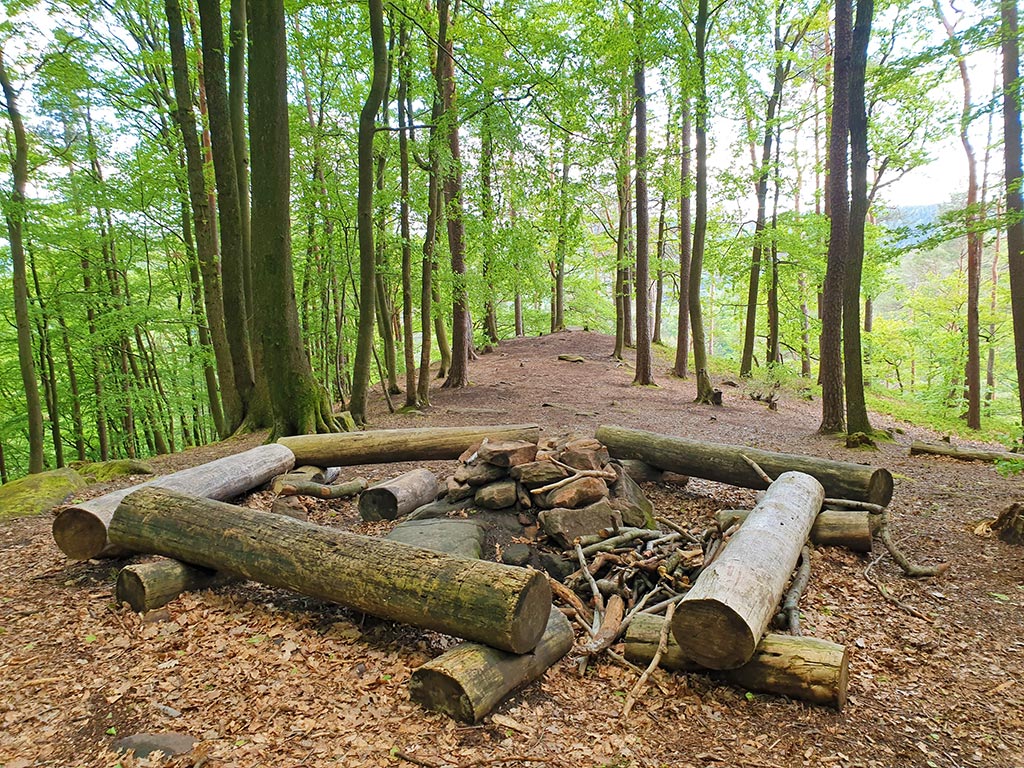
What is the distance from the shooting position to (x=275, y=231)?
8.10m

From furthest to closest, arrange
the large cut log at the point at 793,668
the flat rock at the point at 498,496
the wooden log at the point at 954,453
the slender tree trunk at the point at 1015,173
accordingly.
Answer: the slender tree trunk at the point at 1015,173 < the wooden log at the point at 954,453 < the flat rock at the point at 498,496 < the large cut log at the point at 793,668

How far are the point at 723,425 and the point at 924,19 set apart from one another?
36.7 feet

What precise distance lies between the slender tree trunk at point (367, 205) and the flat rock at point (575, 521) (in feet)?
20.3

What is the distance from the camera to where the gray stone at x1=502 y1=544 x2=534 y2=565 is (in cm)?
495

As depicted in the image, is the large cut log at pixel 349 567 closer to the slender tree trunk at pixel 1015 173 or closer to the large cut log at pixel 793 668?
the large cut log at pixel 793 668

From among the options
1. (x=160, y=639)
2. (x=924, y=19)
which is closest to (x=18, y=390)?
(x=160, y=639)

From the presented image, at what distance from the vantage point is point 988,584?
4574 mm

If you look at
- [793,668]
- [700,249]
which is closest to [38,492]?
[793,668]

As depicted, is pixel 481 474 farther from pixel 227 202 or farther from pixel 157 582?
pixel 227 202

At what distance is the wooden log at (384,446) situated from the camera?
24.4 feet

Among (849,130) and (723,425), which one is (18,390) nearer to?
(723,425)

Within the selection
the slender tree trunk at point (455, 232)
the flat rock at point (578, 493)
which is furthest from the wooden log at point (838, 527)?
the slender tree trunk at point (455, 232)

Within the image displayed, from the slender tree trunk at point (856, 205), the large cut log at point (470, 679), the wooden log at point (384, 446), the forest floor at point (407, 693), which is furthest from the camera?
the slender tree trunk at point (856, 205)

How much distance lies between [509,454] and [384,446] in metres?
2.38
